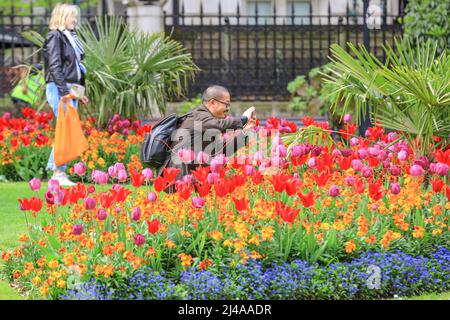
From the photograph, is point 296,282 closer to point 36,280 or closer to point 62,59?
point 36,280

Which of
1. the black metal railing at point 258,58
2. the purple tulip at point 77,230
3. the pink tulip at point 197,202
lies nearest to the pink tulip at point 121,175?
the pink tulip at point 197,202

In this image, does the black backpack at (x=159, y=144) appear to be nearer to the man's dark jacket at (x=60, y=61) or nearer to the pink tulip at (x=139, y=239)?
the pink tulip at (x=139, y=239)

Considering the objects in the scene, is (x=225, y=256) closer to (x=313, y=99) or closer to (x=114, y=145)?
(x=114, y=145)

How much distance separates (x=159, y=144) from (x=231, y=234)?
2040 millimetres

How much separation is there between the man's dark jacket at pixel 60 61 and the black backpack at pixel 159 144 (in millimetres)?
2996

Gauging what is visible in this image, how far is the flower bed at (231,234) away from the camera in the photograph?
6691mm

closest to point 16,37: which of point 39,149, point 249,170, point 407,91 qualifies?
point 39,149

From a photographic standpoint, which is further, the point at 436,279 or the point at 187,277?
the point at 436,279

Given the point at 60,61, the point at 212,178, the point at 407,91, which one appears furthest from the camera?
the point at 60,61

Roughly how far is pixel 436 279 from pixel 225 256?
1328 millimetres

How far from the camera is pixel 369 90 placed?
8812mm

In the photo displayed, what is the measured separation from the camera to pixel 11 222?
9.83 metres

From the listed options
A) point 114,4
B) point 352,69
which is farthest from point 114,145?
point 114,4
